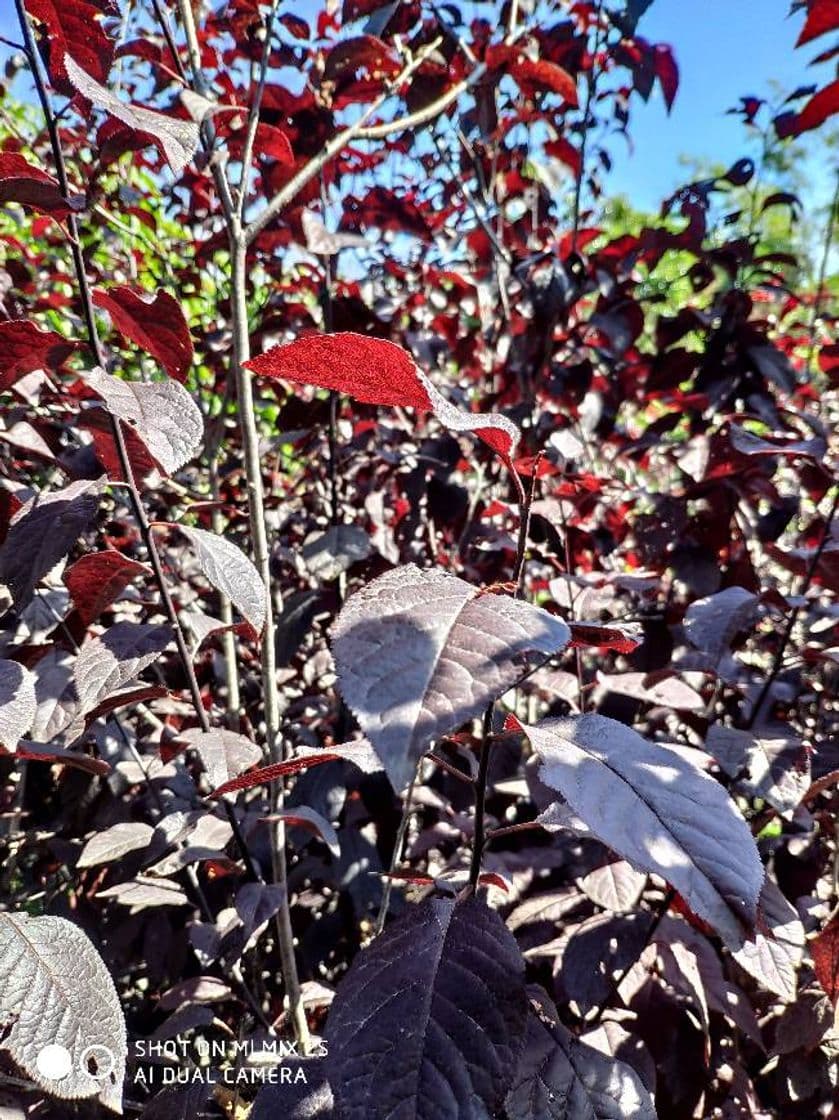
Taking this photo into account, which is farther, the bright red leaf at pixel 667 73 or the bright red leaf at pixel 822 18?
the bright red leaf at pixel 667 73

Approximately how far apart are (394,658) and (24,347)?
0.77 meters

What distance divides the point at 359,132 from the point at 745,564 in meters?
1.48

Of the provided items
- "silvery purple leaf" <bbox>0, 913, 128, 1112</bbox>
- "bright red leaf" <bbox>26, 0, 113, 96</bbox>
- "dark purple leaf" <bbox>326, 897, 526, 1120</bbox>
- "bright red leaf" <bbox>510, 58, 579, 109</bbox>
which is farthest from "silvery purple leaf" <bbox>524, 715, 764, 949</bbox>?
"bright red leaf" <bbox>510, 58, 579, 109</bbox>

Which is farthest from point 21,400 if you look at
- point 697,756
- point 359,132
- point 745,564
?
point 745,564

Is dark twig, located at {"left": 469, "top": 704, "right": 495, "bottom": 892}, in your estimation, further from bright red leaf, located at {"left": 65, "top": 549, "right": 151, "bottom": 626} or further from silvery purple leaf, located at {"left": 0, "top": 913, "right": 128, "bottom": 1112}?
bright red leaf, located at {"left": 65, "top": 549, "right": 151, "bottom": 626}

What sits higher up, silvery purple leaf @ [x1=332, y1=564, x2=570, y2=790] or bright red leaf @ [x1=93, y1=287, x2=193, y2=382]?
bright red leaf @ [x1=93, y1=287, x2=193, y2=382]

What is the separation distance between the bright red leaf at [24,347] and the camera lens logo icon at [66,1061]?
2.75 feet

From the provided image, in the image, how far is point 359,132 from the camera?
147cm

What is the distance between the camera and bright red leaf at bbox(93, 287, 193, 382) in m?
1.03

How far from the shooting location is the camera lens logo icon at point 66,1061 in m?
0.80

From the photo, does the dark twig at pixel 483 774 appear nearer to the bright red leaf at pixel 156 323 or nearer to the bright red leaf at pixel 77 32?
the bright red leaf at pixel 156 323

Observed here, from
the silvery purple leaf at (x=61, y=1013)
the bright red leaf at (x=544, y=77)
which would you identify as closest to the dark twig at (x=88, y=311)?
the silvery purple leaf at (x=61, y=1013)

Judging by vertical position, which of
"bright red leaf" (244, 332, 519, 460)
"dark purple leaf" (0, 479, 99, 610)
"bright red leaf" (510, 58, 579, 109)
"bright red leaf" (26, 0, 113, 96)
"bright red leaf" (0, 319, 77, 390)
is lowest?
"dark purple leaf" (0, 479, 99, 610)

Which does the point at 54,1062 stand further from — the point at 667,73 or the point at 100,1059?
the point at 667,73
